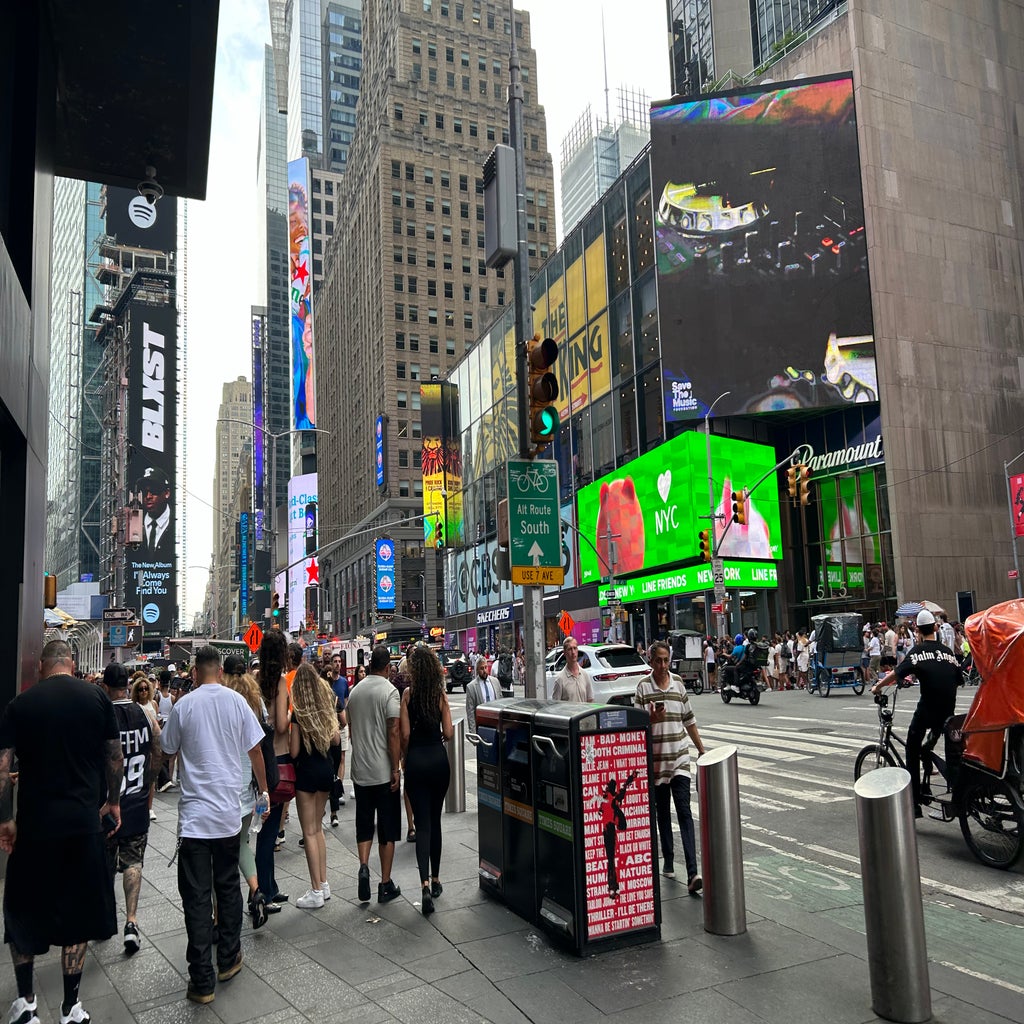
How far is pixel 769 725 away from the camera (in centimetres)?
1833

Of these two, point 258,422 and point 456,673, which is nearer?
point 456,673

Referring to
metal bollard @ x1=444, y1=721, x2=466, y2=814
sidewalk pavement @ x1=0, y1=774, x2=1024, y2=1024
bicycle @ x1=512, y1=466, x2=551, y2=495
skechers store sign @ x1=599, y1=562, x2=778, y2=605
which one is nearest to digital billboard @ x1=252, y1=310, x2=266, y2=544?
skechers store sign @ x1=599, y1=562, x2=778, y2=605

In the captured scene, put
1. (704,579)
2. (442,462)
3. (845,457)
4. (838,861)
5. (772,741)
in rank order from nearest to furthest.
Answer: (838,861) → (772,741) → (704,579) → (845,457) → (442,462)

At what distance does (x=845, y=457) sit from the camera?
41656 mm

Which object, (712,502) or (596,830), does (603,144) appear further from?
(596,830)

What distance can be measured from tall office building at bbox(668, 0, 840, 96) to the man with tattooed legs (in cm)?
7259

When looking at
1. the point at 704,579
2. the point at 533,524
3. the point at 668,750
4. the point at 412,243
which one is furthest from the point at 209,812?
the point at 412,243

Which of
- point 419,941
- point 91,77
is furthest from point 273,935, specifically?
point 91,77

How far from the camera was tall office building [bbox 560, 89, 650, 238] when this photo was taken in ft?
530

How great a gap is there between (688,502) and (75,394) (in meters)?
90.5

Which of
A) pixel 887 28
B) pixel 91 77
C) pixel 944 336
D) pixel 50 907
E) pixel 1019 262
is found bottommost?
pixel 50 907

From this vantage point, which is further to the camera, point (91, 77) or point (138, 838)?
point (91, 77)

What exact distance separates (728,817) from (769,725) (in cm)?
1311

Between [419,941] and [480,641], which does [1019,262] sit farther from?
[419,941]
